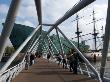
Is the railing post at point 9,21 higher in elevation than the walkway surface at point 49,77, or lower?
higher

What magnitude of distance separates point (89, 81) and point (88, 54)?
83374mm

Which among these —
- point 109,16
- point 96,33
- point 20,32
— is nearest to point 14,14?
point 109,16

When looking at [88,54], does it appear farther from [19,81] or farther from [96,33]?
[19,81]

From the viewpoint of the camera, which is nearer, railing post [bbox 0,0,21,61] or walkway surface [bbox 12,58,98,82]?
railing post [bbox 0,0,21,61]

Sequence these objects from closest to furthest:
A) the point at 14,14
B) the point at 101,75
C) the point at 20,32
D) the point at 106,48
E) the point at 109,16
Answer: the point at 14,14, the point at 109,16, the point at 106,48, the point at 101,75, the point at 20,32

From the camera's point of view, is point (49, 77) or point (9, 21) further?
point (49, 77)

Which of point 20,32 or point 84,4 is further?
point 20,32

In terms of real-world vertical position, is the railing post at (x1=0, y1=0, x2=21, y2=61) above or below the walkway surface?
above

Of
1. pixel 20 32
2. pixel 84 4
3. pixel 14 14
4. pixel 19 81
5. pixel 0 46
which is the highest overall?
pixel 20 32

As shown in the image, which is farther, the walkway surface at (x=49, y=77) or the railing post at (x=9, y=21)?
the walkway surface at (x=49, y=77)

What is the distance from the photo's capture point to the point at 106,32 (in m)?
19.2

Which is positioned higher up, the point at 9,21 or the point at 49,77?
the point at 9,21

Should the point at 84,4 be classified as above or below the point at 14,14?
above

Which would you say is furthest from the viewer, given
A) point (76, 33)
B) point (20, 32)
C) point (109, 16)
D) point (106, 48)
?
point (76, 33)
